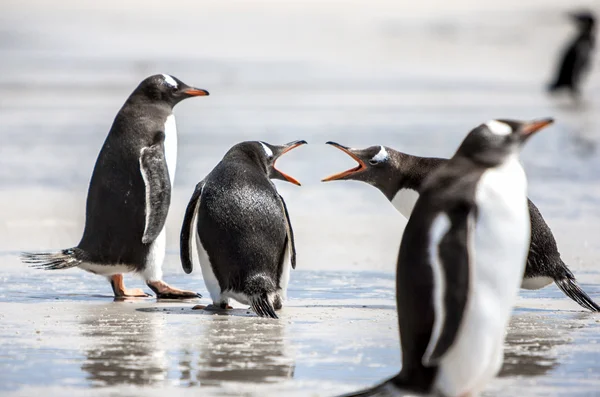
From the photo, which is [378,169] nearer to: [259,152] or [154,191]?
[259,152]

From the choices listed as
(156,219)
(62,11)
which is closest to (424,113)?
(156,219)

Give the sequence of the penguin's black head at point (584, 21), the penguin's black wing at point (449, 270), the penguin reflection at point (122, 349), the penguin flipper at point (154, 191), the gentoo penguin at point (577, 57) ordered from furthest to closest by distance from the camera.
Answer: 1. the gentoo penguin at point (577, 57)
2. the penguin's black head at point (584, 21)
3. the penguin flipper at point (154, 191)
4. the penguin reflection at point (122, 349)
5. the penguin's black wing at point (449, 270)

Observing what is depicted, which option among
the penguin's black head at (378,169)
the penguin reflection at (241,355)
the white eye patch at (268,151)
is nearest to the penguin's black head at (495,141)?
the penguin reflection at (241,355)

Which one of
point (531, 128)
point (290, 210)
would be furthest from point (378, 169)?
point (531, 128)

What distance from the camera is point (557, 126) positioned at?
Answer: 1753 cm

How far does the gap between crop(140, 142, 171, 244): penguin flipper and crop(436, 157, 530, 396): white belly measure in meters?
3.08

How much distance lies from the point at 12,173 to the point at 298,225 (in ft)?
13.2

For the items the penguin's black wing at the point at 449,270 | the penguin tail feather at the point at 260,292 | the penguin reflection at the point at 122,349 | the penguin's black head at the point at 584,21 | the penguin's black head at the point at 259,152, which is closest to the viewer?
the penguin's black wing at the point at 449,270

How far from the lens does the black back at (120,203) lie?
23.4 ft

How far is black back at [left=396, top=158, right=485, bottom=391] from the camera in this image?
4.23 meters

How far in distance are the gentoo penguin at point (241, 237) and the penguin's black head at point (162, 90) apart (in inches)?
34.3

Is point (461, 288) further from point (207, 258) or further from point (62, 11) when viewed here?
point (62, 11)

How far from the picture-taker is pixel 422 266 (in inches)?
167

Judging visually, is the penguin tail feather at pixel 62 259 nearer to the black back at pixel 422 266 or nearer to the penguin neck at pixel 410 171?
the penguin neck at pixel 410 171
